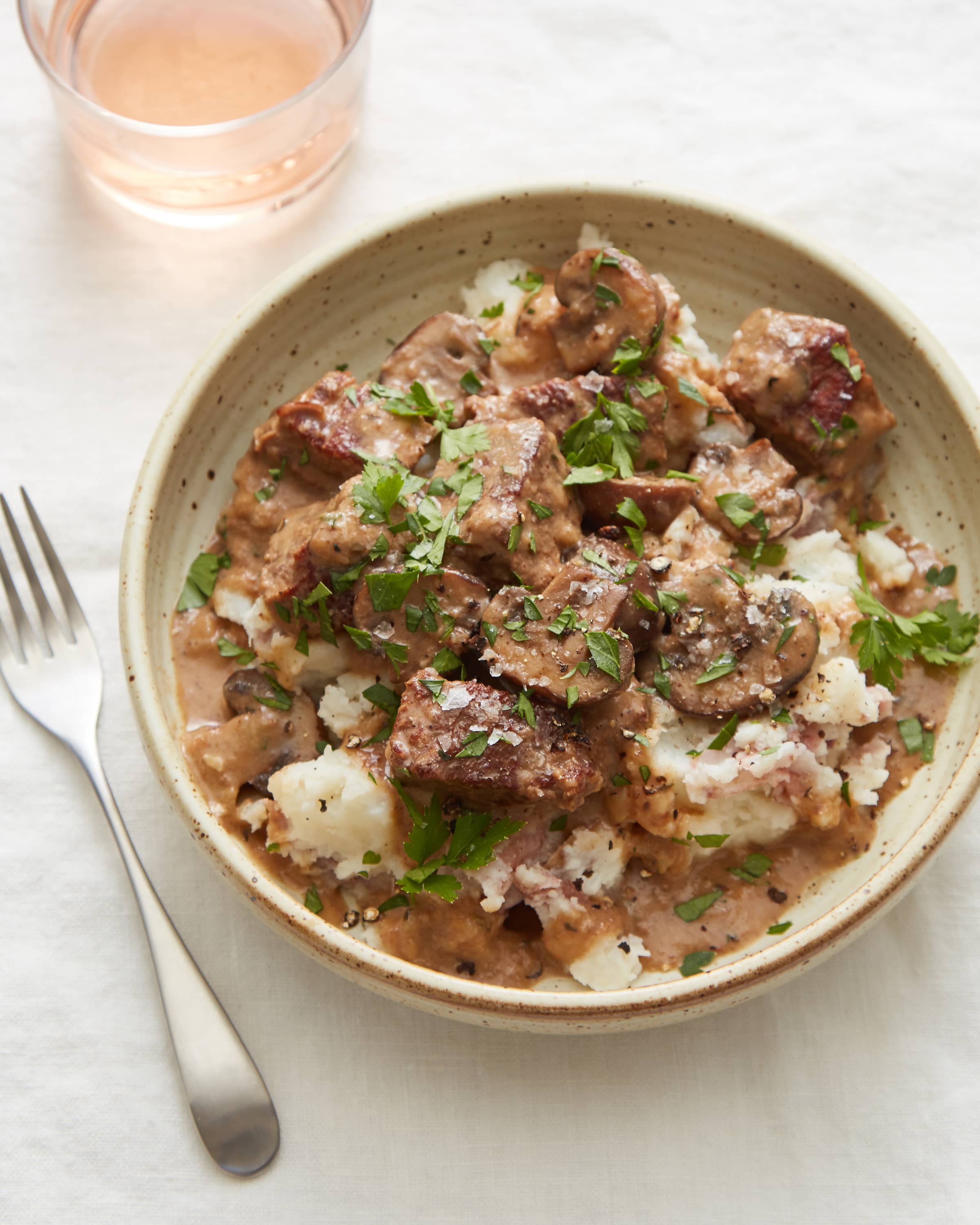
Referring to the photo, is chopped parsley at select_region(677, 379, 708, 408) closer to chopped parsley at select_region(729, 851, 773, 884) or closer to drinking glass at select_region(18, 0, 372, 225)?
chopped parsley at select_region(729, 851, 773, 884)

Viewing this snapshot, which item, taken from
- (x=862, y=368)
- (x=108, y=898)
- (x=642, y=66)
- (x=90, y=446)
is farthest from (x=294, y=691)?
(x=642, y=66)

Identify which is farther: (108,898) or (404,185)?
(404,185)

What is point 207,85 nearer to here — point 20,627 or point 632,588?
point 20,627

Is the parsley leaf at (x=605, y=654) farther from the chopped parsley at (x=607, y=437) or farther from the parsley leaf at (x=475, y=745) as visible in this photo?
the chopped parsley at (x=607, y=437)

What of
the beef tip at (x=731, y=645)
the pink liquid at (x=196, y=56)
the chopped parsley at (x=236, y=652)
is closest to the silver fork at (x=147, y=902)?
the chopped parsley at (x=236, y=652)

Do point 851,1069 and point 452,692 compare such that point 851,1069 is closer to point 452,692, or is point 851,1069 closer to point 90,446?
point 452,692

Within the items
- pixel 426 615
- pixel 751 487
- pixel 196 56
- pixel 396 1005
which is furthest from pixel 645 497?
pixel 196 56

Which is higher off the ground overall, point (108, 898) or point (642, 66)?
point (642, 66)
